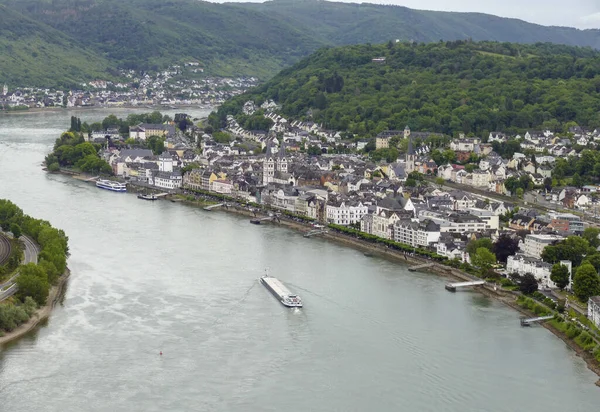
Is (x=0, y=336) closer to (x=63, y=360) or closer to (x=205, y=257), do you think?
(x=63, y=360)

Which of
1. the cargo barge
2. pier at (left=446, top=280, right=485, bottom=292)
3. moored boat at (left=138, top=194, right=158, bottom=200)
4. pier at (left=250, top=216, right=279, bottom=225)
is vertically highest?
the cargo barge

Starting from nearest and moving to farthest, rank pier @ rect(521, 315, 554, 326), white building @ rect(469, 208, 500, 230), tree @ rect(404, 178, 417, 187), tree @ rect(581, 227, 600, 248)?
1. pier @ rect(521, 315, 554, 326)
2. tree @ rect(581, 227, 600, 248)
3. white building @ rect(469, 208, 500, 230)
4. tree @ rect(404, 178, 417, 187)

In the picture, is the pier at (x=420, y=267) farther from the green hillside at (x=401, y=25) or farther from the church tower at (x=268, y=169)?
the green hillside at (x=401, y=25)

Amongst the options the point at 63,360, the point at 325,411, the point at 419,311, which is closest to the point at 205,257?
the point at 419,311

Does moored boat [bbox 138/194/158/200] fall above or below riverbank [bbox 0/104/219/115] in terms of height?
below

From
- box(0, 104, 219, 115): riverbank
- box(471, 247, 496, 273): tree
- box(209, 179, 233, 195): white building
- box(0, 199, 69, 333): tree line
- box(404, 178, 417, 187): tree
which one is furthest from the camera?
box(0, 104, 219, 115): riverbank

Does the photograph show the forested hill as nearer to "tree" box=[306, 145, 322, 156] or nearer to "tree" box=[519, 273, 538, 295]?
"tree" box=[306, 145, 322, 156]

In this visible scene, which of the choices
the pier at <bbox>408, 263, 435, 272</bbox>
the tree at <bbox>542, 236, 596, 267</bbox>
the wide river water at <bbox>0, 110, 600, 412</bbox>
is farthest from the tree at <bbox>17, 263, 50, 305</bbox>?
the tree at <bbox>542, 236, 596, 267</bbox>

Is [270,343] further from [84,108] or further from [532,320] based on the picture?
[84,108]
